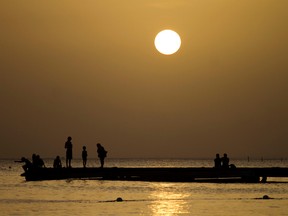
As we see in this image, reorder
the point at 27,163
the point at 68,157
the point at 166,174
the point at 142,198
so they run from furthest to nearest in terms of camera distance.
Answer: the point at 27,163 < the point at 166,174 < the point at 68,157 < the point at 142,198

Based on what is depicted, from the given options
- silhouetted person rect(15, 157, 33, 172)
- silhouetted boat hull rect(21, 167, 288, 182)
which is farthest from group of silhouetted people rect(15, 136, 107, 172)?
silhouetted boat hull rect(21, 167, 288, 182)

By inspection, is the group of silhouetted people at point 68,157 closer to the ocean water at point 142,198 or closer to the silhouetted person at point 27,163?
the silhouetted person at point 27,163

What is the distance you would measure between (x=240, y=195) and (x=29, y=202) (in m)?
11.8

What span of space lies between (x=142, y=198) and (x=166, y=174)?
13136 millimetres

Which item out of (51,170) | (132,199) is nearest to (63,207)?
(132,199)

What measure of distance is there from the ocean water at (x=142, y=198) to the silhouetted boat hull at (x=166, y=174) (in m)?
0.52

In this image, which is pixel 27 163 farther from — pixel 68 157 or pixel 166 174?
pixel 166 174

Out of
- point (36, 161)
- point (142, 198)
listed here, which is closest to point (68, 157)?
point (36, 161)

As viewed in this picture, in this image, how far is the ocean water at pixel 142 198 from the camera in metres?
36.7

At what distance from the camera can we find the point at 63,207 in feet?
126

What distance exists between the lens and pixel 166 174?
189ft

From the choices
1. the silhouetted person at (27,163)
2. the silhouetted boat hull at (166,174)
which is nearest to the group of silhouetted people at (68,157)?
the silhouetted person at (27,163)

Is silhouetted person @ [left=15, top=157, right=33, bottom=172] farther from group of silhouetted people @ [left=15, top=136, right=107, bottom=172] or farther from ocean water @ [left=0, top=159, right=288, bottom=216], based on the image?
ocean water @ [left=0, top=159, right=288, bottom=216]

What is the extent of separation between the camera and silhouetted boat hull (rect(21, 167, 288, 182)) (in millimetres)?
56469
